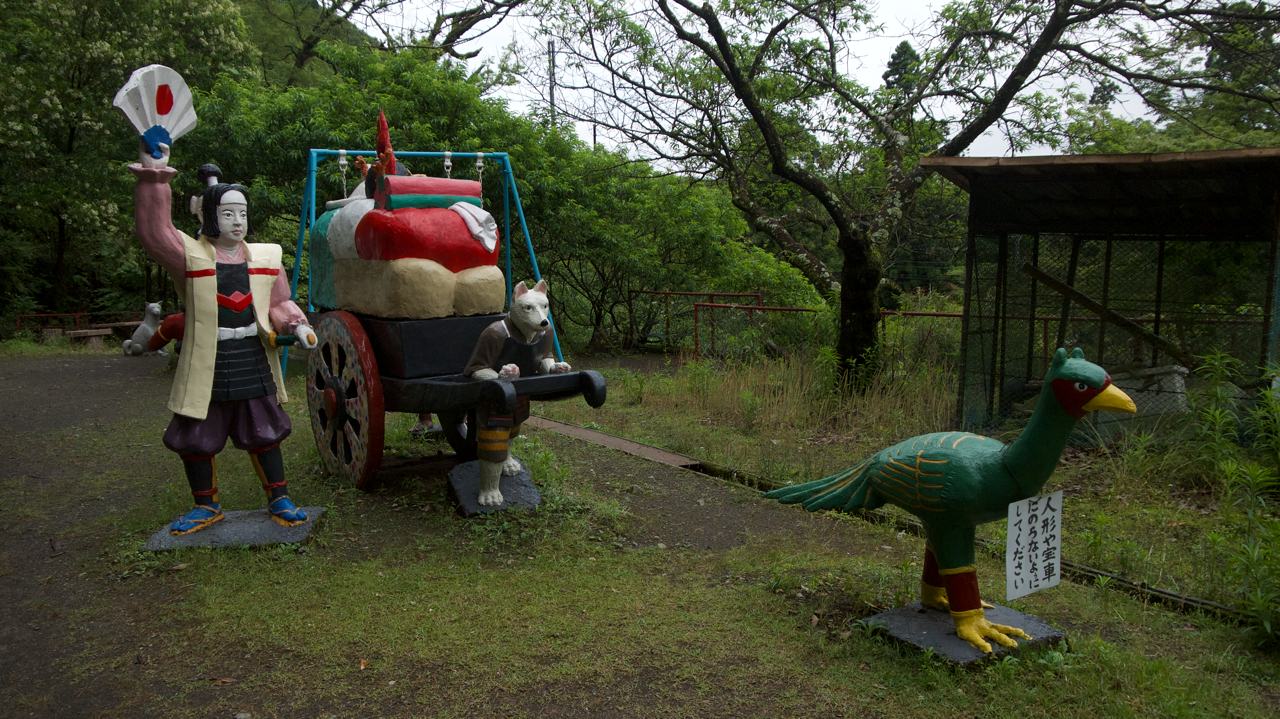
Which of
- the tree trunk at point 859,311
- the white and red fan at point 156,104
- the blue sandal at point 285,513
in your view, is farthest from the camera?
the tree trunk at point 859,311

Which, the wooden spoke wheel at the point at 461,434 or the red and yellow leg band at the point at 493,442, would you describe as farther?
the wooden spoke wheel at the point at 461,434

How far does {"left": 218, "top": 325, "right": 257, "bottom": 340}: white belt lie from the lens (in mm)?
4488

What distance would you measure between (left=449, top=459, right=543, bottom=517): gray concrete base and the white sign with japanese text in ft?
9.33

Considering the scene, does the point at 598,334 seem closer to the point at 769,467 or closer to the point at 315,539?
the point at 769,467

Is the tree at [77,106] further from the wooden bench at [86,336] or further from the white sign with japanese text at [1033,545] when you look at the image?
the white sign with japanese text at [1033,545]

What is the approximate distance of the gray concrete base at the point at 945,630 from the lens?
321 cm

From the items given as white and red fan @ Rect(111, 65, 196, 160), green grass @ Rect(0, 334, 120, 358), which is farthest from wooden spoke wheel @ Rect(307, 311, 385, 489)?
green grass @ Rect(0, 334, 120, 358)

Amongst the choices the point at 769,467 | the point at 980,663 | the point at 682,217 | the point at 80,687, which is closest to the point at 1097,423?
the point at 769,467

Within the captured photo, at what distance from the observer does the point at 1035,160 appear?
6352 millimetres

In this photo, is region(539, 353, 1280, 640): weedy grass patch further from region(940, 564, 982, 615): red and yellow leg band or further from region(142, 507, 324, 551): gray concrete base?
region(142, 507, 324, 551): gray concrete base

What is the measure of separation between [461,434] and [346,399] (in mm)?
962

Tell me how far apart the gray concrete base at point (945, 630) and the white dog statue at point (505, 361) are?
94.3 inches

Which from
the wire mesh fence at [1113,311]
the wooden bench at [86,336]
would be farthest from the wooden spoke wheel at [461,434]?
the wooden bench at [86,336]

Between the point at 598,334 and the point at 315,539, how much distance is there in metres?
10.1
